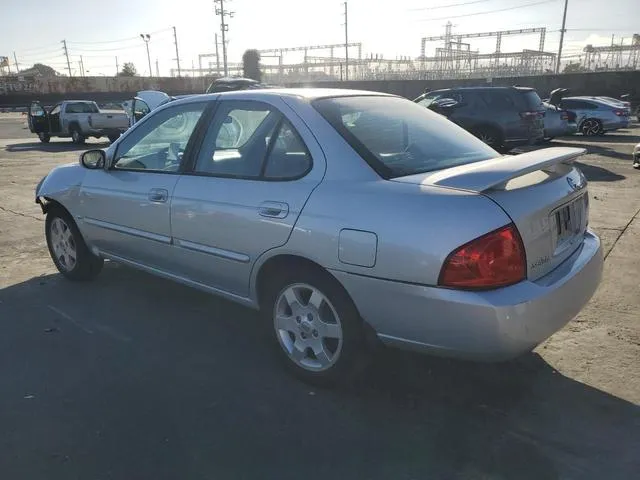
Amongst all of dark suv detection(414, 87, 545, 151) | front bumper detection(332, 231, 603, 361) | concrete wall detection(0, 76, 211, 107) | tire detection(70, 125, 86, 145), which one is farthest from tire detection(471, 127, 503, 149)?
concrete wall detection(0, 76, 211, 107)

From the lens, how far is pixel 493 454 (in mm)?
2543

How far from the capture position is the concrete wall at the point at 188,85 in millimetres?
30794

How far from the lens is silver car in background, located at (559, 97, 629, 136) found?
19.1 m

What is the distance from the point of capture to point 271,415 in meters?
2.90

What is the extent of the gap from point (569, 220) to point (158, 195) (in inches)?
104

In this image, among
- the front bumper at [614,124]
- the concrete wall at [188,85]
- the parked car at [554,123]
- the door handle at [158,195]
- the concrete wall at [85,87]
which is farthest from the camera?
the concrete wall at [85,87]

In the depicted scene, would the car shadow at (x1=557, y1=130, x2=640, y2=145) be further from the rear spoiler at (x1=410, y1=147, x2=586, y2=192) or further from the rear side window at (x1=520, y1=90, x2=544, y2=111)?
the rear spoiler at (x1=410, y1=147, x2=586, y2=192)

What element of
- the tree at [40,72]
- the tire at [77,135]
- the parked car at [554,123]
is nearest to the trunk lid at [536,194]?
the parked car at [554,123]

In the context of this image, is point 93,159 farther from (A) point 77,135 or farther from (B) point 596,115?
(B) point 596,115

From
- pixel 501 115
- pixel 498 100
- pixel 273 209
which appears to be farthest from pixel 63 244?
pixel 498 100

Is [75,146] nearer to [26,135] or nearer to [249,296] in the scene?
[26,135]

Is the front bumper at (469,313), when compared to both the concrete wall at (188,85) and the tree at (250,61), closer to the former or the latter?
the concrete wall at (188,85)

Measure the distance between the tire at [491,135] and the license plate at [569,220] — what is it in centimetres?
1056

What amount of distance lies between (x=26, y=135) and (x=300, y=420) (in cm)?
2937
